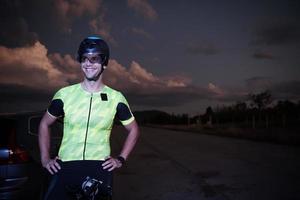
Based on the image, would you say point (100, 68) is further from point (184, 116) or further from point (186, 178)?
point (184, 116)

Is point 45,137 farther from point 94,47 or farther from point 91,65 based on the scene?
point 94,47

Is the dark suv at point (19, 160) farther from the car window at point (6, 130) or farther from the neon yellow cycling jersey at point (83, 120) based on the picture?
the neon yellow cycling jersey at point (83, 120)

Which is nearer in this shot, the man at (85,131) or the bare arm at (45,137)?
the man at (85,131)

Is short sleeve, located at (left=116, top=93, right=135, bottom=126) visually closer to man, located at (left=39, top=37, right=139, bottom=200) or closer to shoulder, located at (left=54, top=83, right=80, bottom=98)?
man, located at (left=39, top=37, right=139, bottom=200)

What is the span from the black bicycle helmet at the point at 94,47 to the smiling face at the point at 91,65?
0.03m

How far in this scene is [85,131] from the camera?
252 cm

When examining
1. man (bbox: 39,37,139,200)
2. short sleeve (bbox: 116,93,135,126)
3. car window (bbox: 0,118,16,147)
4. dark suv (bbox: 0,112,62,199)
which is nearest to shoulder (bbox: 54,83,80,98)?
man (bbox: 39,37,139,200)

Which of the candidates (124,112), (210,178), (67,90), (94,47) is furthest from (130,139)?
(210,178)

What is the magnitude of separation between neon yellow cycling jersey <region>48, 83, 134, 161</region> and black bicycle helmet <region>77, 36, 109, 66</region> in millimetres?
242

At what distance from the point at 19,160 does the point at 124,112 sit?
3.11 metres

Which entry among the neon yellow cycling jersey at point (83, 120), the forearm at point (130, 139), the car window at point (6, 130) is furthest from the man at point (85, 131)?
the car window at point (6, 130)

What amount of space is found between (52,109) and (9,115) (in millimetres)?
3585


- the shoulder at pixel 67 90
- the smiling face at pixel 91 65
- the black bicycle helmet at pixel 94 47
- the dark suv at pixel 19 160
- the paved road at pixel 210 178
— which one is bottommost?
the paved road at pixel 210 178

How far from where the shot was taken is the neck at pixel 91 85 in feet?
8.65
